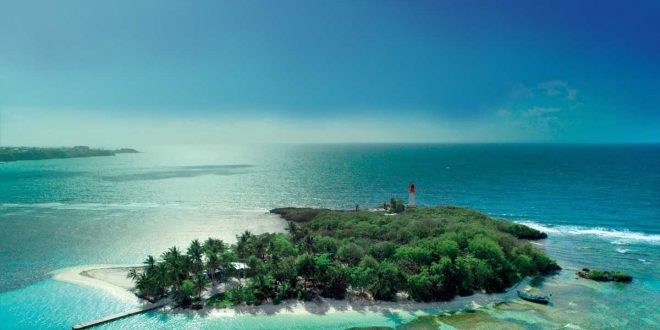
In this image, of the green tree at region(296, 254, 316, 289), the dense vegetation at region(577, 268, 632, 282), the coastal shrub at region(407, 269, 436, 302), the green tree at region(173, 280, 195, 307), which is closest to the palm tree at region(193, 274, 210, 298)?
the green tree at region(173, 280, 195, 307)

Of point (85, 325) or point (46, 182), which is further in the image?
point (46, 182)

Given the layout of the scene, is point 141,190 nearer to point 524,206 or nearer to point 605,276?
point 524,206

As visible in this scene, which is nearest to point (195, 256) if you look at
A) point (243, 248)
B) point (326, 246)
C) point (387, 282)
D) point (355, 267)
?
point (243, 248)

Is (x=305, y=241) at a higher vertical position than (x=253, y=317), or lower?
higher

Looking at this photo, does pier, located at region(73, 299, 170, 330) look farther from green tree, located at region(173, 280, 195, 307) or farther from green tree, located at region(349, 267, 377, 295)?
green tree, located at region(349, 267, 377, 295)

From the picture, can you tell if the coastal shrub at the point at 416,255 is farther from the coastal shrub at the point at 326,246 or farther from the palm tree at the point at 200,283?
the palm tree at the point at 200,283

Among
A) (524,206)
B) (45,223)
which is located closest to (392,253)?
(524,206)
